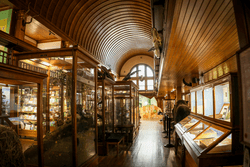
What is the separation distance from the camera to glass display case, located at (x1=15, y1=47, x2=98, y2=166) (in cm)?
278

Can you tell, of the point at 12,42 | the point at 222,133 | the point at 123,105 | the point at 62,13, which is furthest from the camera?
the point at 123,105

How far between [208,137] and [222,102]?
0.54 m

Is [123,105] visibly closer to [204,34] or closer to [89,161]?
[89,161]

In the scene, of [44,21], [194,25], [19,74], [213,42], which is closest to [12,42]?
[44,21]

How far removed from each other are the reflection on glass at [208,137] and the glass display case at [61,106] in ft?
6.30

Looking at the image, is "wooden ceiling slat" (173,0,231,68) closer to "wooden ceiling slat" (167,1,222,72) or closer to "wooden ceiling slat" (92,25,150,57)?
"wooden ceiling slat" (167,1,222,72)

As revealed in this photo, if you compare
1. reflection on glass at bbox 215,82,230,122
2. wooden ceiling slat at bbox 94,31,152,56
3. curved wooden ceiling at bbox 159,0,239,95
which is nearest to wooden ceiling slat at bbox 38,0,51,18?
curved wooden ceiling at bbox 159,0,239,95

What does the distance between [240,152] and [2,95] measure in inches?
107

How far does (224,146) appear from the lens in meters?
2.02

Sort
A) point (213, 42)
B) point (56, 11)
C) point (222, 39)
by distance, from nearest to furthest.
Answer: point (222, 39), point (213, 42), point (56, 11)

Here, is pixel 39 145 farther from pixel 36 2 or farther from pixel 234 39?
pixel 36 2

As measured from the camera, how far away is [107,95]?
536 centimetres

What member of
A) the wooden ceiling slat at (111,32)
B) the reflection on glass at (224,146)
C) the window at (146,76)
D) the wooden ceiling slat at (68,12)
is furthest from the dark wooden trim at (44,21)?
the window at (146,76)

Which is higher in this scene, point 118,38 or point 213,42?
point 118,38
